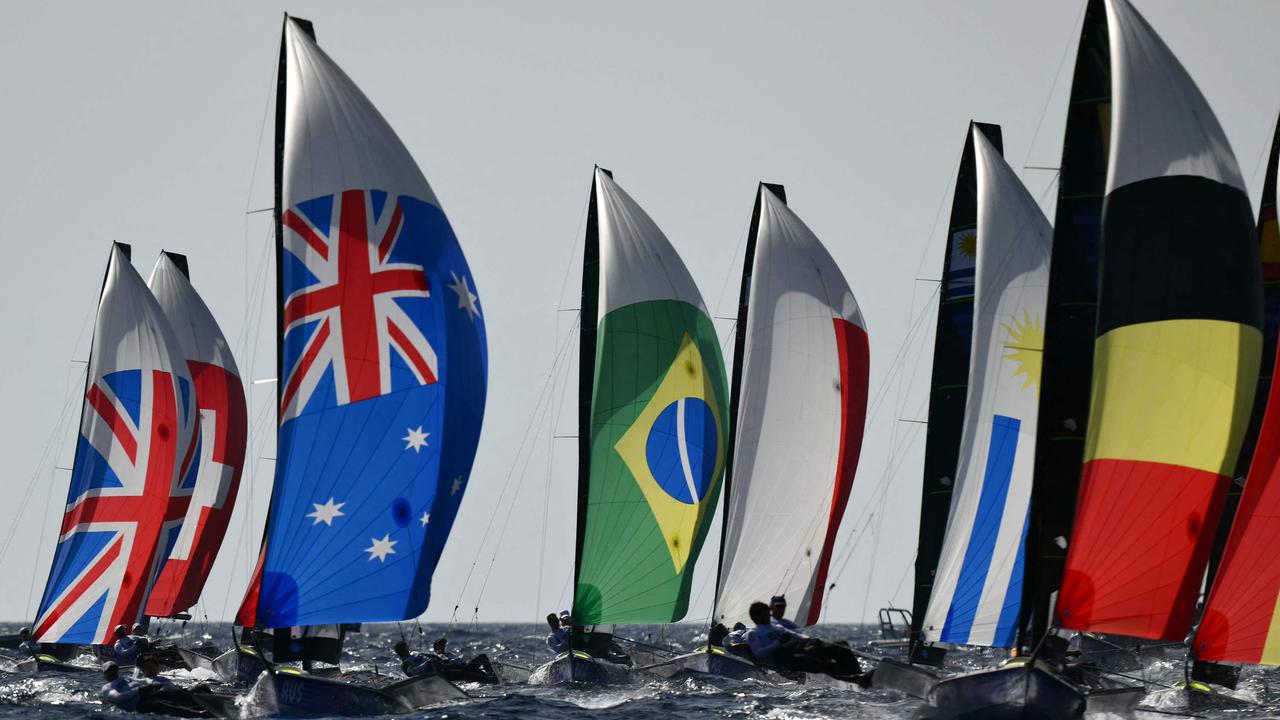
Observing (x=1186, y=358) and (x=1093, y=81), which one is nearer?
(x=1186, y=358)

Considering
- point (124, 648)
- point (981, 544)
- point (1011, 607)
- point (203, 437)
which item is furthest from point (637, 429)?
point (203, 437)

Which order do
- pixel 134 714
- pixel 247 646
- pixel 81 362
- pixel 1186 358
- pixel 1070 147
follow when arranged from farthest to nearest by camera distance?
1. pixel 81 362
2. pixel 247 646
3. pixel 134 714
4. pixel 1070 147
5. pixel 1186 358

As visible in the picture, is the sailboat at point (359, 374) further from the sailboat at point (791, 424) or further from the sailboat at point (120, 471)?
the sailboat at point (120, 471)

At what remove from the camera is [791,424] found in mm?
36625

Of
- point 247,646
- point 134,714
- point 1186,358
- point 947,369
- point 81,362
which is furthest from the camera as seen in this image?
point 81,362

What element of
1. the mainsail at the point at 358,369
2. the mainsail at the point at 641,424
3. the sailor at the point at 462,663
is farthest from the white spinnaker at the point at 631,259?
the mainsail at the point at 358,369

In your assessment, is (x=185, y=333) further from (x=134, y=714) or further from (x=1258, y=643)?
(x=1258, y=643)

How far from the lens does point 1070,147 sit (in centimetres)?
2388

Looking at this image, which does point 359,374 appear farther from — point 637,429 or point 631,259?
point 631,259

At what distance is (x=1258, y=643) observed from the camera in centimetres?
2367

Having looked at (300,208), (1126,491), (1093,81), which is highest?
(1093,81)

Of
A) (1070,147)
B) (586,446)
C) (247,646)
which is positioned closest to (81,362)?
(247,646)

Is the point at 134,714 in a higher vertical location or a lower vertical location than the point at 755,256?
lower

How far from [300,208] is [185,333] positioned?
19000mm
